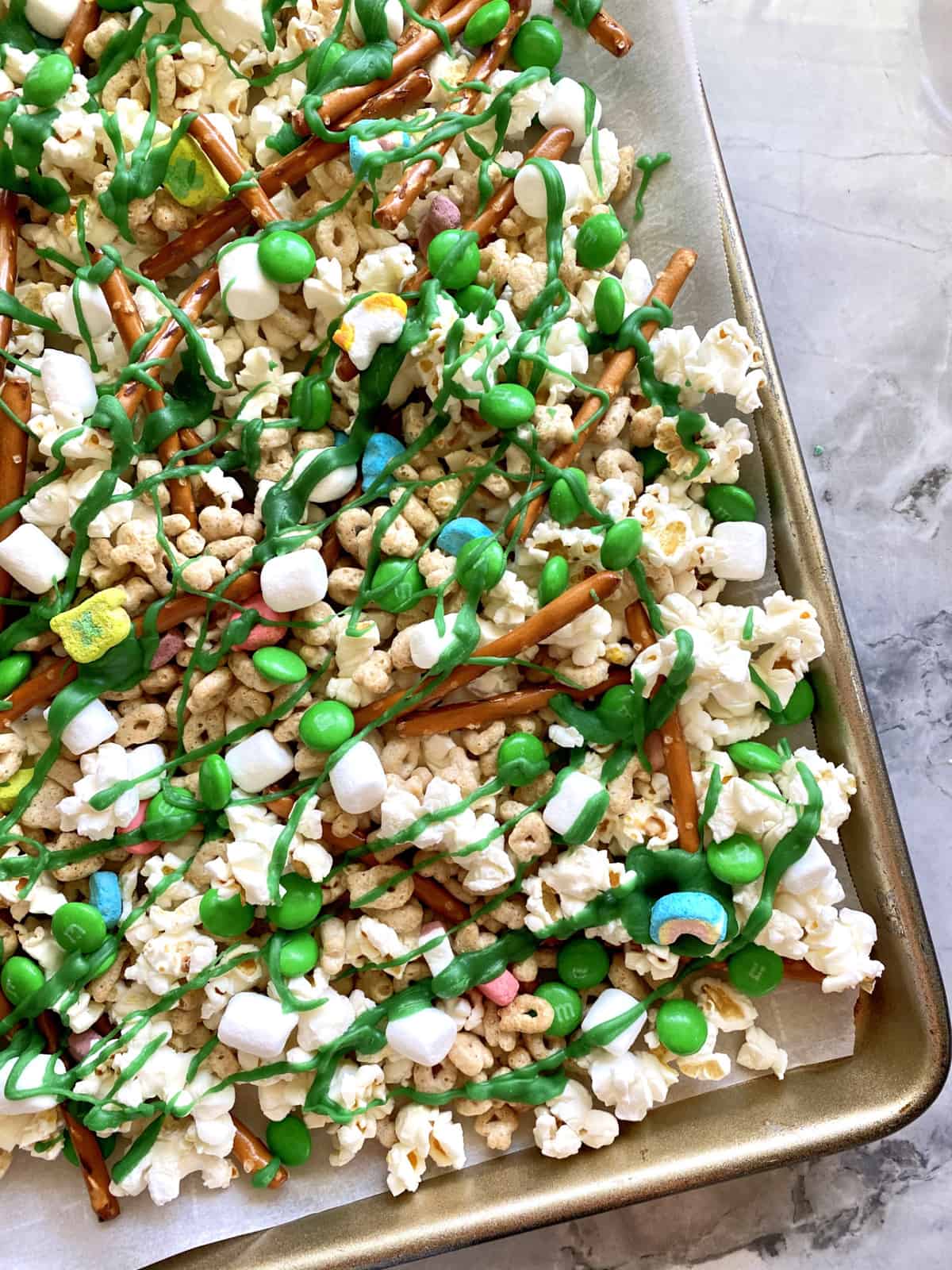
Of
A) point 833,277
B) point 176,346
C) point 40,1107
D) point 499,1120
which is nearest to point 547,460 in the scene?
point 176,346

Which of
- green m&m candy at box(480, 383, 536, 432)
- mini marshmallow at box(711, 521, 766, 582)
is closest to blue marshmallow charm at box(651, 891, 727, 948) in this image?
mini marshmallow at box(711, 521, 766, 582)

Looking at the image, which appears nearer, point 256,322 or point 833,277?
point 256,322

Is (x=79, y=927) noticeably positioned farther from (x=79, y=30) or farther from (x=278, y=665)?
(x=79, y=30)

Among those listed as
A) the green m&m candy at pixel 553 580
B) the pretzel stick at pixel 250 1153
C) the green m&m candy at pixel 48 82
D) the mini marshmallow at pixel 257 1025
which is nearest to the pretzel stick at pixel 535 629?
the green m&m candy at pixel 553 580

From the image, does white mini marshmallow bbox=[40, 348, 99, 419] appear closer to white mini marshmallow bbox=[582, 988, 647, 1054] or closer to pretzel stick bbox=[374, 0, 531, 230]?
pretzel stick bbox=[374, 0, 531, 230]

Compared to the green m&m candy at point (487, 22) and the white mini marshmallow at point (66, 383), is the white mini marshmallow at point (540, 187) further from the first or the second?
the white mini marshmallow at point (66, 383)

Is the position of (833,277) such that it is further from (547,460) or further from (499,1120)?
(499,1120)

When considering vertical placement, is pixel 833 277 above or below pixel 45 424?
below
